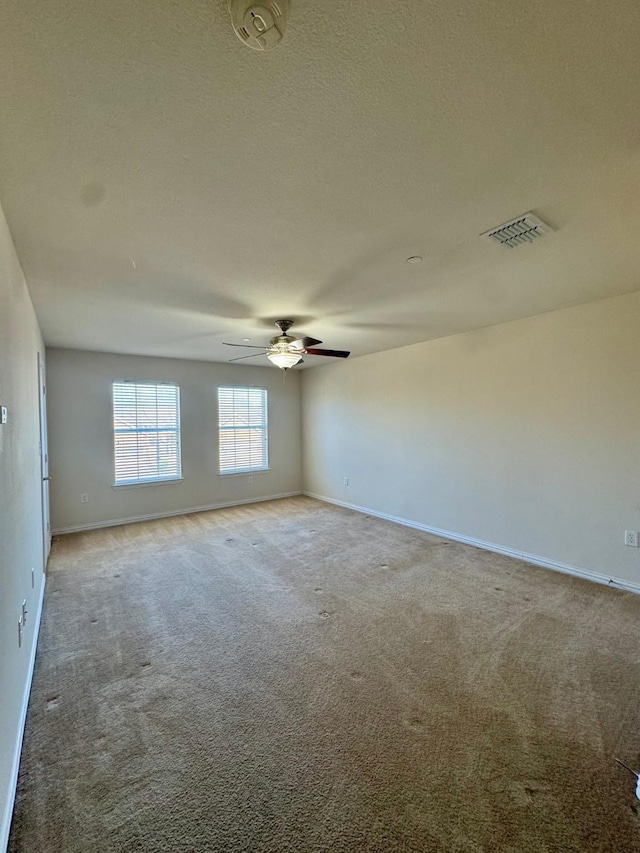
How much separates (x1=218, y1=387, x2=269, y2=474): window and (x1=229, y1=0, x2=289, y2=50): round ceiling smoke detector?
18.2 feet

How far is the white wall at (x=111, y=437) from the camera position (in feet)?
16.2

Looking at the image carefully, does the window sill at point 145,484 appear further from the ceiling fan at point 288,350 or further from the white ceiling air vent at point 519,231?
the white ceiling air vent at point 519,231

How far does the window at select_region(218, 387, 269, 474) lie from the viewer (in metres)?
6.36

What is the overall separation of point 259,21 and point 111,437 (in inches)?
210

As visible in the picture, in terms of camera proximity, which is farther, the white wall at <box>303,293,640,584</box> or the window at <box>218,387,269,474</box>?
the window at <box>218,387,269,474</box>

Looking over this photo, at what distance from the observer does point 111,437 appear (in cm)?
527

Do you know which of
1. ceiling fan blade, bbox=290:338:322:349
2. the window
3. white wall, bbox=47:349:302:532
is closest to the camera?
ceiling fan blade, bbox=290:338:322:349

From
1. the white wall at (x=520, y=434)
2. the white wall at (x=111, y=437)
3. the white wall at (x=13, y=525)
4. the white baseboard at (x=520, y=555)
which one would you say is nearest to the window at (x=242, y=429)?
the white wall at (x=111, y=437)

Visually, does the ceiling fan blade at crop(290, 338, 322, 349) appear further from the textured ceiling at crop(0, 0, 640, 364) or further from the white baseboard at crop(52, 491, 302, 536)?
the white baseboard at crop(52, 491, 302, 536)

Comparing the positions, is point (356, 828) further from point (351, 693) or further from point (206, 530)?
point (206, 530)

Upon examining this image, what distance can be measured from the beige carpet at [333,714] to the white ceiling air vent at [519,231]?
8.40 feet

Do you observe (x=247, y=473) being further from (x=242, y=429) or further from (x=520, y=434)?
(x=520, y=434)

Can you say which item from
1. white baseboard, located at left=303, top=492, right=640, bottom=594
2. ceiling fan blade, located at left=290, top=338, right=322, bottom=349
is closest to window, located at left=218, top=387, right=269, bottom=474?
white baseboard, located at left=303, top=492, right=640, bottom=594

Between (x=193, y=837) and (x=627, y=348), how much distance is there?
4.20 m
